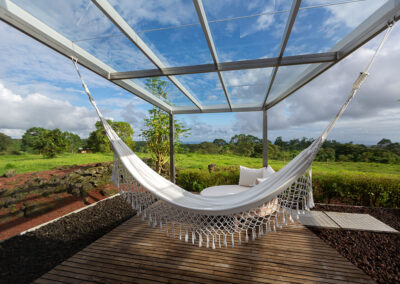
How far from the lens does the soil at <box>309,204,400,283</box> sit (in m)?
1.65

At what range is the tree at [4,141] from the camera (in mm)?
Answer: 2430

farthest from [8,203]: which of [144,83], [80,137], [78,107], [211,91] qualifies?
[211,91]

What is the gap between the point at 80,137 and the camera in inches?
158

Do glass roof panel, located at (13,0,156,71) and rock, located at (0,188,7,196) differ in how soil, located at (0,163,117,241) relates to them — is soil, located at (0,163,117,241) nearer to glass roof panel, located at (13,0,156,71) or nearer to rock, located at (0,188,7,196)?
rock, located at (0,188,7,196)

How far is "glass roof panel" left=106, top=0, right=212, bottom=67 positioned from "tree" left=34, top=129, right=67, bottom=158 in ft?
9.30

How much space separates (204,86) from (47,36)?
196 cm

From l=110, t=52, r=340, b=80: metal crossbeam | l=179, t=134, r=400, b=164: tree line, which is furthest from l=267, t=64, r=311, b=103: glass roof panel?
l=179, t=134, r=400, b=164: tree line

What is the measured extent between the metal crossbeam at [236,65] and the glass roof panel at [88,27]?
0.72 feet

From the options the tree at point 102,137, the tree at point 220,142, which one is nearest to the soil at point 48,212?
the tree at point 102,137

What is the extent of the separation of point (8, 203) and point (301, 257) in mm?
3826

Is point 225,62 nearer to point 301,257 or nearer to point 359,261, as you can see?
point 301,257

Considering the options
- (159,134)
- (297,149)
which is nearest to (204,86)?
(159,134)

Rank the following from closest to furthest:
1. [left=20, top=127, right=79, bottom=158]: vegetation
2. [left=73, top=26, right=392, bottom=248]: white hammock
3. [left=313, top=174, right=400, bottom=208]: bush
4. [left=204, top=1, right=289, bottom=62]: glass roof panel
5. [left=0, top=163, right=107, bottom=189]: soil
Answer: [left=204, top=1, right=289, bottom=62]: glass roof panel < [left=73, top=26, right=392, bottom=248]: white hammock < [left=0, top=163, right=107, bottom=189]: soil < [left=20, top=127, right=79, bottom=158]: vegetation < [left=313, top=174, right=400, bottom=208]: bush

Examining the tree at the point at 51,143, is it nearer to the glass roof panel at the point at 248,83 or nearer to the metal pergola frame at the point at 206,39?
the metal pergola frame at the point at 206,39
